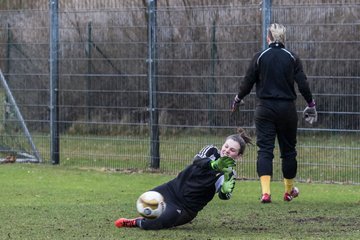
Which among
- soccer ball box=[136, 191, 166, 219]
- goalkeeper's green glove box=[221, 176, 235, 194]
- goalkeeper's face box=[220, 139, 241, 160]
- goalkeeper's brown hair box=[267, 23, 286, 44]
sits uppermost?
goalkeeper's brown hair box=[267, 23, 286, 44]

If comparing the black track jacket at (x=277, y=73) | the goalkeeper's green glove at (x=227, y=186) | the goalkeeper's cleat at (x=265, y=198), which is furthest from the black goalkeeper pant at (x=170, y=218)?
the black track jacket at (x=277, y=73)

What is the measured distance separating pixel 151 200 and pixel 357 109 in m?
5.25

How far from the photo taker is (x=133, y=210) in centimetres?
917

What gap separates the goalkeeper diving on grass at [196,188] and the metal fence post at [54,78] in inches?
257

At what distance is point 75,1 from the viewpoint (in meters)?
14.6

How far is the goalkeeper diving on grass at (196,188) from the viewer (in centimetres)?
773

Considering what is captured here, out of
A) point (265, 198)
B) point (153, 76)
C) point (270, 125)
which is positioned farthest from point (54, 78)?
point (265, 198)

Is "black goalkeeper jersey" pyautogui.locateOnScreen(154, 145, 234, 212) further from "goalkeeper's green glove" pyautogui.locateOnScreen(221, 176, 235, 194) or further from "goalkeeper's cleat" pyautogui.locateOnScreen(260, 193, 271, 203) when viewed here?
"goalkeeper's cleat" pyautogui.locateOnScreen(260, 193, 271, 203)

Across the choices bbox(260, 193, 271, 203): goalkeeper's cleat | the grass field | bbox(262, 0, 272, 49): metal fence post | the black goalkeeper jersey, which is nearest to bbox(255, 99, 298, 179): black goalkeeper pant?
bbox(260, 193, 271, 203): goalkeeper's cleat

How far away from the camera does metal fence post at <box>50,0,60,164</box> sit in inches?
563

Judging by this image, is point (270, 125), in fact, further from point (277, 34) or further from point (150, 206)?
point (150, 206)

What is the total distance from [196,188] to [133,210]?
1.44 m

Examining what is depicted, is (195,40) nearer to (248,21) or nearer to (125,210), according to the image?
(248,21)

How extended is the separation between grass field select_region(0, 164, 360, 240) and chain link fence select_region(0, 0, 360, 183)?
76 cm
